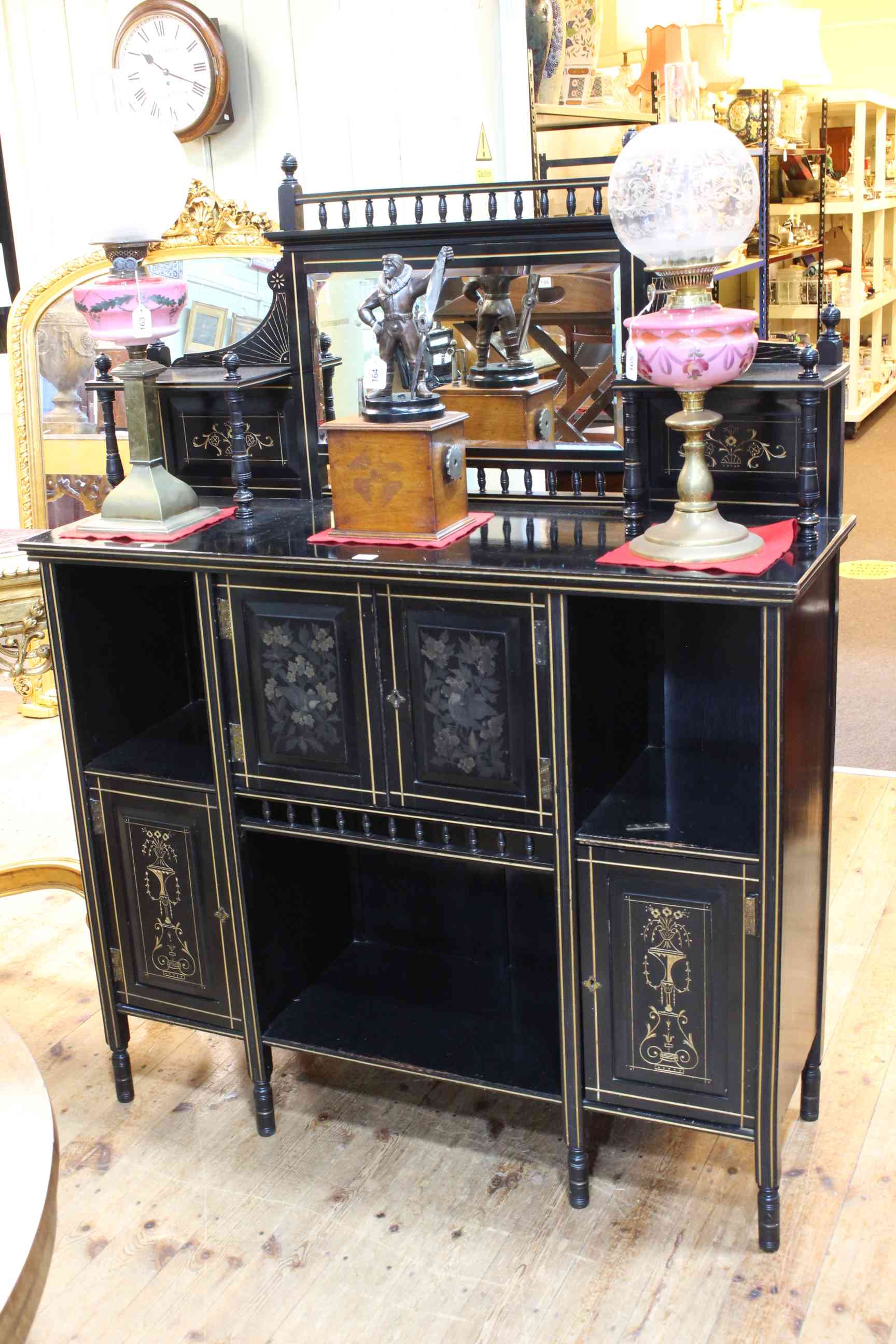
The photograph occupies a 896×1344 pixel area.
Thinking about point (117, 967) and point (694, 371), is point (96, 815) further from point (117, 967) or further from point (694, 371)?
point (694, 371)

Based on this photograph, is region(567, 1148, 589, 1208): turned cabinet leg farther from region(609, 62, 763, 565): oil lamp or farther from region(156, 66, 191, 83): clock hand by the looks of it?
region(156, 66, 191, 83): clock hand

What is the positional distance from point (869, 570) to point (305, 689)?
3906mm

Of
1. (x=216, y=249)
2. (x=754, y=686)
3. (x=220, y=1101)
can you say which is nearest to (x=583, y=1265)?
(x=220, y=1101)

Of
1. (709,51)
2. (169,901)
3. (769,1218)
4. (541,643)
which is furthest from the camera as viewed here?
(709,51)

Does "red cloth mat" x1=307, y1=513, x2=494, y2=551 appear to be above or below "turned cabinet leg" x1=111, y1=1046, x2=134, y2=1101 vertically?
above

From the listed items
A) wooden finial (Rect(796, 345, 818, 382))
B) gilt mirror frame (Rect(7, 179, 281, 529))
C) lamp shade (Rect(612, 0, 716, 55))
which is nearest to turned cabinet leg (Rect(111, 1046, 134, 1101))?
wooden finial (Rect(796, 345, 818, 382))

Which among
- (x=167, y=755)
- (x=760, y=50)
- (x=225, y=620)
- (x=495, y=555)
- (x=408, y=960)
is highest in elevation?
(x=760, y=50)

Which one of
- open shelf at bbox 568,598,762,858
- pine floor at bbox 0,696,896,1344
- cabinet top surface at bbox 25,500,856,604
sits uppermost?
cabinet top surface at bbox 25,500,856,604

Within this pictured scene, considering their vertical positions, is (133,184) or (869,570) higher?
(133,184)

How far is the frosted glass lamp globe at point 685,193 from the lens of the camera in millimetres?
1815

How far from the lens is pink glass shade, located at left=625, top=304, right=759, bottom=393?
6.14ft

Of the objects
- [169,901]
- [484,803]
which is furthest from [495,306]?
[169,901]

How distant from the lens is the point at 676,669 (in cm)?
240

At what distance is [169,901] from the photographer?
2.52m
